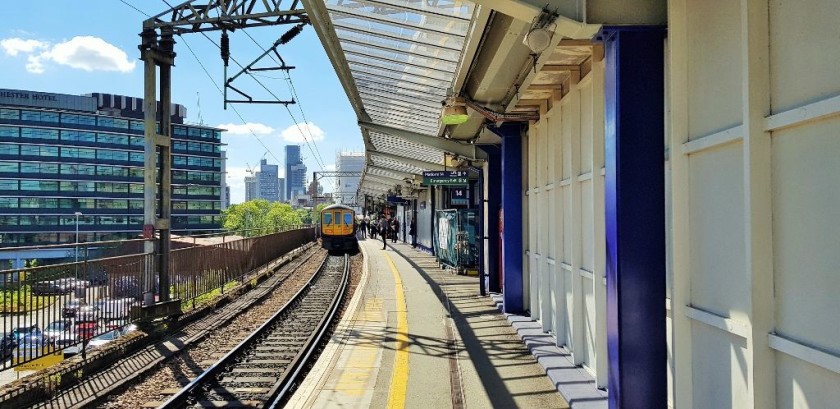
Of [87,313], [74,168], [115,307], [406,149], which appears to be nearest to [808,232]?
[87,313]

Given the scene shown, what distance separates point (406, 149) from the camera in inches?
766

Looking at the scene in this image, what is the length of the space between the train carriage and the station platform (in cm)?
1914

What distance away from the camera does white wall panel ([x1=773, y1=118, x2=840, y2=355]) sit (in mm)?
2664

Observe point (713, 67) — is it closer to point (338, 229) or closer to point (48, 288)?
point (48, 288)

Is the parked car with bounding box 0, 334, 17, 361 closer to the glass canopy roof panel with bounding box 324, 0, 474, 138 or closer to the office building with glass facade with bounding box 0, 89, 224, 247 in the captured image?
the glass canopy roof panel with bounding box 324, 0, 474, 138

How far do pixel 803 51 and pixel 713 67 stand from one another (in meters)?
0.92

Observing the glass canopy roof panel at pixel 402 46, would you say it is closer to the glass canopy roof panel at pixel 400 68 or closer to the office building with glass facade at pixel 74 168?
the glass canopy roof panel at pixel 400 68

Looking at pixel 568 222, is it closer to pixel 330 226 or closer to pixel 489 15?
pixel 489 15

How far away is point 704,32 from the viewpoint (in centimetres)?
388

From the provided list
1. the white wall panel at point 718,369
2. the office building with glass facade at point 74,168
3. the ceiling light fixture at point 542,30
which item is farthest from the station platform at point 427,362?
the office building with glass facade at point 74,168

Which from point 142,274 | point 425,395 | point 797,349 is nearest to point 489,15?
point 425,395

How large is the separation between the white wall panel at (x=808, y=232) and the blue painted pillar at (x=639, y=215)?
1.34 metres

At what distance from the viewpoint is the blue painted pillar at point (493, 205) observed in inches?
503

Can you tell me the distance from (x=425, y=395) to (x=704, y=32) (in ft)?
14.0
